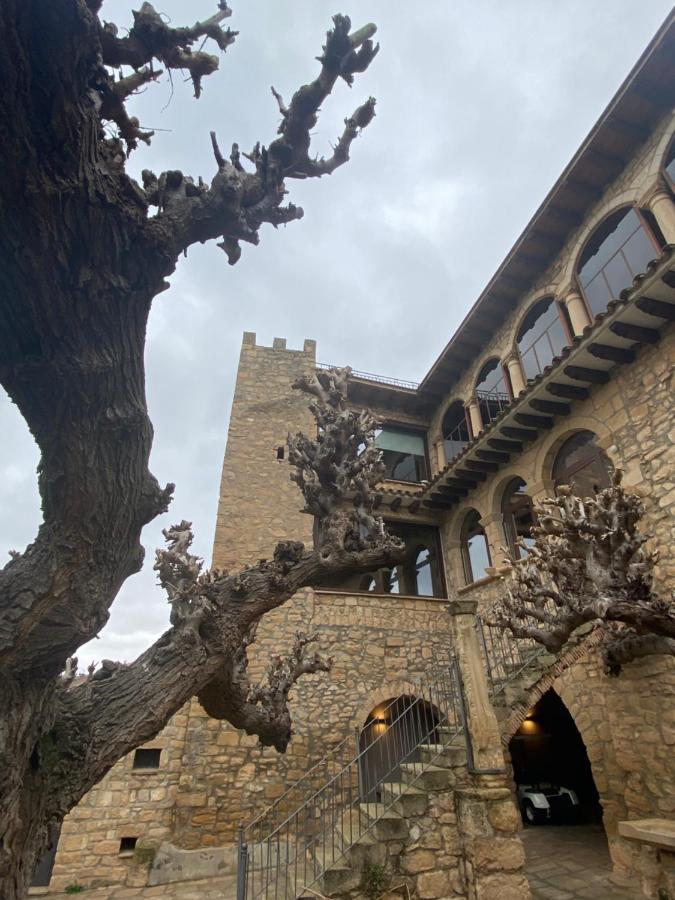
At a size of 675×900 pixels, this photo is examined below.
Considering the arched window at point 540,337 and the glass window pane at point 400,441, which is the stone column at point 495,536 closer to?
the arched window at point 540,337

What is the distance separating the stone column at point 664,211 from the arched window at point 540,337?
2.40 metres

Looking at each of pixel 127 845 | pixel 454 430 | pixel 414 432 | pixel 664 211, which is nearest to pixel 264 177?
pixel 664 211

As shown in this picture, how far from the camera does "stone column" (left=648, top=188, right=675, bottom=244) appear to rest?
22.0ft

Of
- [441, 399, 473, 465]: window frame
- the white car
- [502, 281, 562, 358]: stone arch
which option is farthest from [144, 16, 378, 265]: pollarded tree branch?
the white car

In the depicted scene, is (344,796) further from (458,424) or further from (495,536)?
(458,424)

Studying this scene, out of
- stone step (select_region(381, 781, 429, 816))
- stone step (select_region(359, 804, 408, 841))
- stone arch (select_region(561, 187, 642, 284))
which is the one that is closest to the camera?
stone step (select_region(359, 804, 408, 841))

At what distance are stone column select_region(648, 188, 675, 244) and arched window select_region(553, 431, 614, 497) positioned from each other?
3.26 metres

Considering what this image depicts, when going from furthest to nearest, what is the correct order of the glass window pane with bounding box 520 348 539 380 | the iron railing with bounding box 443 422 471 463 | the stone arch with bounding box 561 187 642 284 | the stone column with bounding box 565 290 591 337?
the iron railing with bounding box 443 422 471 463
the glass window pane with bounding box 520 348 539 380
the stone column with bounding box 565 290 591 337
the stone arch with bounding box 561 187 642 284

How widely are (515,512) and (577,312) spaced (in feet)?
14.1

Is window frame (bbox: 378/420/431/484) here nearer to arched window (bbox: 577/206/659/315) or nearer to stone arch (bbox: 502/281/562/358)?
stone arch (bbox: 502/281/562/358)

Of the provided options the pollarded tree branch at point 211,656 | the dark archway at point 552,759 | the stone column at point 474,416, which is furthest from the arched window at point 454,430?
the pollarded tree branch at point 211,656

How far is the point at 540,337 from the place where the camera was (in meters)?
9.86

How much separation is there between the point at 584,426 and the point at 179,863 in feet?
33.3

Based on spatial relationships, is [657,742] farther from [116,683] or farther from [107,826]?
[107,826]
